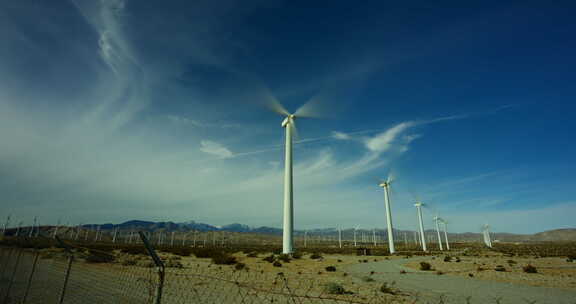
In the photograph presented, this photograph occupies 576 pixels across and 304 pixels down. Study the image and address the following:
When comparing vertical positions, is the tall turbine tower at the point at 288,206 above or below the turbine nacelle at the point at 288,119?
below

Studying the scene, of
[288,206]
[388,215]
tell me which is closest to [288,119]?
[288,206]

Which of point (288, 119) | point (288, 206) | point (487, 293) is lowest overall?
point (487, 293)

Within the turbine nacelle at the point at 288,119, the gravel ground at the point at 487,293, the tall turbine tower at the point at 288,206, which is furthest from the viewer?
the turbine nacelle at the point at 288,119

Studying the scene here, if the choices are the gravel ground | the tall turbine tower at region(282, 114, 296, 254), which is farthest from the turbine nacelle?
the gravel ground

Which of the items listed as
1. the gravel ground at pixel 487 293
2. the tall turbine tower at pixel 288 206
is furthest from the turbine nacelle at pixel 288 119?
the gravel ground at pixel 487 293

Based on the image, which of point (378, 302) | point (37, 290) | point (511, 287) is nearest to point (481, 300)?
point (378, 302)

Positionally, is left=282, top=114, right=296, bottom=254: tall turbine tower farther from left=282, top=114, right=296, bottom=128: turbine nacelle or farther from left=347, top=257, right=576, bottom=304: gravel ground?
left=347, top=257, right=576, bottom=304: gravel ground

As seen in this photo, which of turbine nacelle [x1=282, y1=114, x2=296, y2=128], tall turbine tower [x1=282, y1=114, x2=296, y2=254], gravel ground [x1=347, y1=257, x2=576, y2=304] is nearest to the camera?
gravel ground [x1=347, y1=257, x2=576, y2=304]

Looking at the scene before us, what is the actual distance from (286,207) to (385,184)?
38.4m

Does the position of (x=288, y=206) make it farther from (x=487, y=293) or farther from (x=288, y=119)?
(x=487, y=293)

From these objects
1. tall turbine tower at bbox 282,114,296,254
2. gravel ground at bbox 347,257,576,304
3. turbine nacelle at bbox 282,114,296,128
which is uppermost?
turbine nacelle at bbox 282,114,296,128

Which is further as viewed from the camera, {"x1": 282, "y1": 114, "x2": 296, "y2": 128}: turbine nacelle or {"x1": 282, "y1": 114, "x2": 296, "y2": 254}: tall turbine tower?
{"x1": 282, "y1": 114, "x2": 296, "y2": 128}: turbine nacelle

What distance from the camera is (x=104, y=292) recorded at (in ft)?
48.6

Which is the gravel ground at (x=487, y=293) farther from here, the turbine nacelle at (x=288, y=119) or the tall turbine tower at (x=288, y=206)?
the turbine nacelle at (x=288, y=119)
